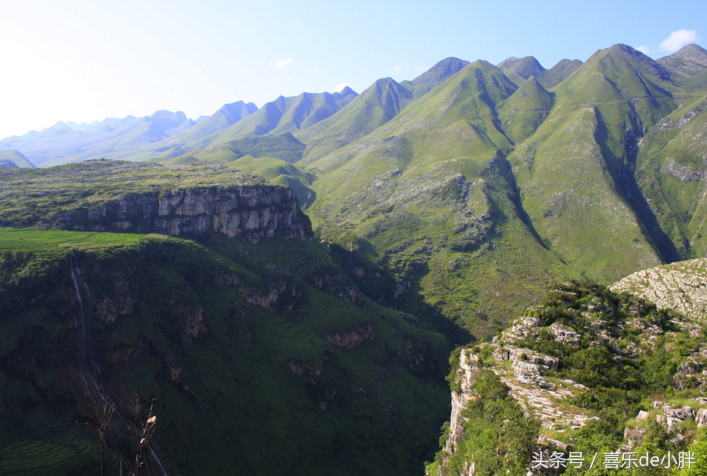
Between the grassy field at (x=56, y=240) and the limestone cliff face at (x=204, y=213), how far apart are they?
10.9 meters

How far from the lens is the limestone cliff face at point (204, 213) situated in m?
142

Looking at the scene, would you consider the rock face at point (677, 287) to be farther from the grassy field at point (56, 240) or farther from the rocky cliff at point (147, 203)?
the grassy field at point (56, 240)

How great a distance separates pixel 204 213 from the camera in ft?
526

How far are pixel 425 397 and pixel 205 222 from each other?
360 feet

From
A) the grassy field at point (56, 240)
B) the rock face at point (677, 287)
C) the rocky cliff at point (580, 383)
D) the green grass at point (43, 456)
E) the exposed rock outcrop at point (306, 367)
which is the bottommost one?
the exposed rock outcrop at point (306, 367)

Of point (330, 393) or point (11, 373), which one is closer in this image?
point (11, 373)

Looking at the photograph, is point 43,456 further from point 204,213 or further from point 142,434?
point 204,213

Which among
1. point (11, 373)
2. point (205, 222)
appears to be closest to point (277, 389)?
point (11, 373)

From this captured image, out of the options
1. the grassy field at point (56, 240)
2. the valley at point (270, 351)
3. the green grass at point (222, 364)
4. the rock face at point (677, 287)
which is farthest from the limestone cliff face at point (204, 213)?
the rock face at point (677, 287)

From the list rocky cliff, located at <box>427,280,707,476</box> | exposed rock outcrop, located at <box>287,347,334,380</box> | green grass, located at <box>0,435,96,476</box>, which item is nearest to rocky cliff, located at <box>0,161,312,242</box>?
exposed rock outcrop, located at <box>287,347,334,380</box>

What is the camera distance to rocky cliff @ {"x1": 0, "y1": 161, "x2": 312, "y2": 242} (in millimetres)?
135375

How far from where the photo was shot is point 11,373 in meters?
→ 80.4

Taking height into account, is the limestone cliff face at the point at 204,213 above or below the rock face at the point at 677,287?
above

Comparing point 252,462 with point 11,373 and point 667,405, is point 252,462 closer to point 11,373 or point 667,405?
point 11,373
